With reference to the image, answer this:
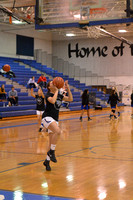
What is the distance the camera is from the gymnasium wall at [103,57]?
35.9 metres

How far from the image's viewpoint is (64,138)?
12.3 meters

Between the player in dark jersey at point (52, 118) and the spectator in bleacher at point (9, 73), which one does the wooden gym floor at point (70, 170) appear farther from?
the spectator in bleacher at point (9, 73)

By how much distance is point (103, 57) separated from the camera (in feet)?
121

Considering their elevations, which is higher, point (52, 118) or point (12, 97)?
point (52, 118)

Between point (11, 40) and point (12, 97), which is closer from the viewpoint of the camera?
point (12, 97)

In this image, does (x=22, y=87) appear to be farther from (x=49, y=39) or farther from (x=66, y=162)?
(x=66, y=162)

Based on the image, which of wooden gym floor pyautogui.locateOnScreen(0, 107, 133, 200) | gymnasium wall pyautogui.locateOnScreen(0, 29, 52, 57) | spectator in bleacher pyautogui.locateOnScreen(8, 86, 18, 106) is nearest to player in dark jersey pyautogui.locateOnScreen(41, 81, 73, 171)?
wooden gym floor pyautogui.locateOnScreen(0, 107, 133, 200)

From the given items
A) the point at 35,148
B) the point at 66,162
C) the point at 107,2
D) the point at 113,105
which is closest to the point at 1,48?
the point at 113,105

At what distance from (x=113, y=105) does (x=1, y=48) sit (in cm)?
1584

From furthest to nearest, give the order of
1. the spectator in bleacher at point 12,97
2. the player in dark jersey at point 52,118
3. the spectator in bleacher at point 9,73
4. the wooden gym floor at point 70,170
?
the spectator in bleacher at point 9,73
the spectator in bleacher at point 12,97
the player in dark jersey at point 52,118
the wooden gym floor at point 70,170

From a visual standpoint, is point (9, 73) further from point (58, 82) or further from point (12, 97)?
point (58, 82)

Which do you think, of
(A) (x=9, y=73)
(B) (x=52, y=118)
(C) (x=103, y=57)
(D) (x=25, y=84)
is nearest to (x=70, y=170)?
(B) (x=52, y=118)

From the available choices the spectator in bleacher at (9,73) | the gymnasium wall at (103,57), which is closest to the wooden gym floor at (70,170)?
the spectator in bleacher at (9,73)

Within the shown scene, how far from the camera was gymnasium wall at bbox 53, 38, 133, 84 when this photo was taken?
118ft
